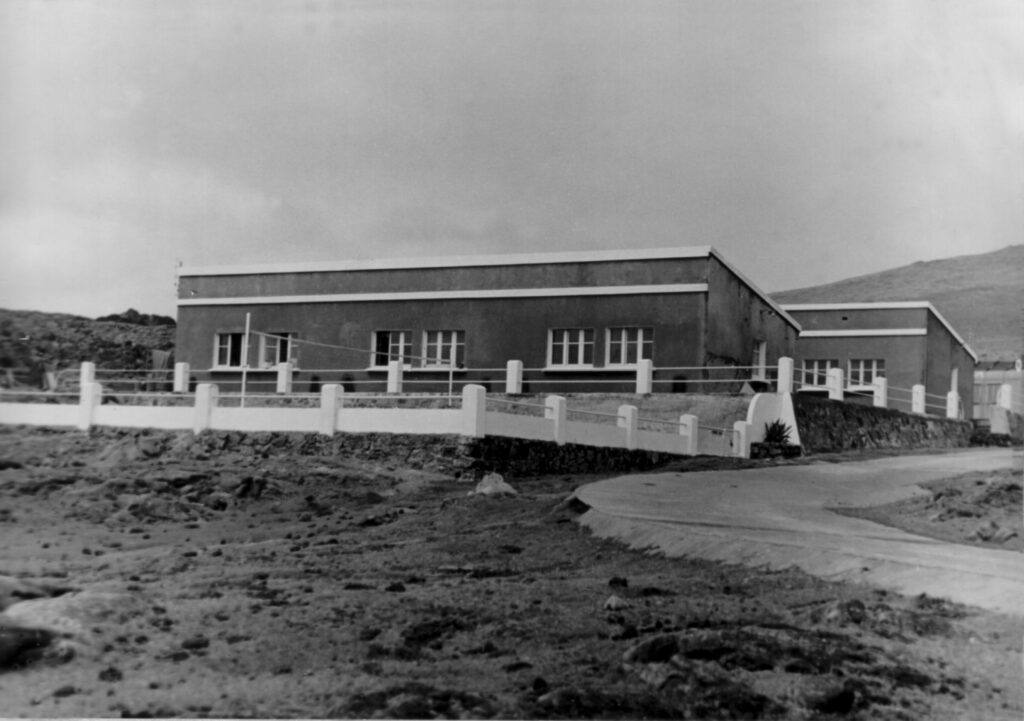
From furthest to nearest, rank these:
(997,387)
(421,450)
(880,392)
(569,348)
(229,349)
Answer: (997,387), (880,392), (569,348), (229,349), (421,450)

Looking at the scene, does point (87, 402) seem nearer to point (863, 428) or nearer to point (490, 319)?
point (490, 319)

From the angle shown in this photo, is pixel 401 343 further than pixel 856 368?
No

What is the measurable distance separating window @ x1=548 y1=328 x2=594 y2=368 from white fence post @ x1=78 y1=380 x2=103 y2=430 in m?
11.3

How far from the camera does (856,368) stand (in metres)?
30.8

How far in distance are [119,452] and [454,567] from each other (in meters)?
2.89

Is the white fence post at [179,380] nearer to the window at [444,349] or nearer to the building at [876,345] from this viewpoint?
the window at [444,349]

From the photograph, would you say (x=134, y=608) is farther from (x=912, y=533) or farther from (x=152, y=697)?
(x=912, y=533)

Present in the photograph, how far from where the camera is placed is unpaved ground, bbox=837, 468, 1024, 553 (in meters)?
7.52

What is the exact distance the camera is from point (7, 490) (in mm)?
6371

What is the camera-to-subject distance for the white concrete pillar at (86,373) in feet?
22.2

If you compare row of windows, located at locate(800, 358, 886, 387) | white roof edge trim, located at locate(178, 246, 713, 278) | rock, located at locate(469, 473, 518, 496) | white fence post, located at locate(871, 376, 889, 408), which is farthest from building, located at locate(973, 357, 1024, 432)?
rock, located at locate(469, 473, 518, 496)

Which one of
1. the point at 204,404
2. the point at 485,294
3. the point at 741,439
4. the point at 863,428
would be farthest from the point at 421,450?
the point at 863,428

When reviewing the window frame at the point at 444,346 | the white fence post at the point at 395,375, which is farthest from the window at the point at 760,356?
the white fence post at the point at 395,375

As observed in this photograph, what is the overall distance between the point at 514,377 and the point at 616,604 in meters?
11.7
